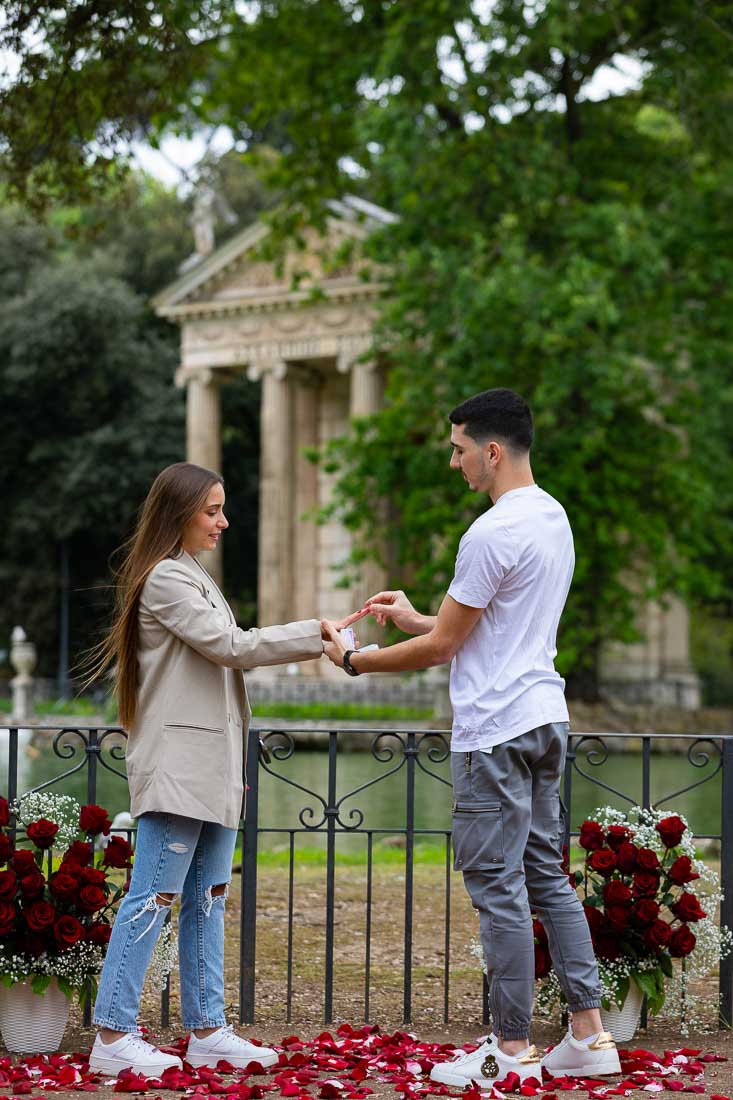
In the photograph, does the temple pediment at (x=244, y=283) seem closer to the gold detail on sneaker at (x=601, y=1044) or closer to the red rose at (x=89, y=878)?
the red rose at (x=89, y=878)

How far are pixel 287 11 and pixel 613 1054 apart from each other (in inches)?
615

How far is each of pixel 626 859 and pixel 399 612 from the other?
1.48 meters

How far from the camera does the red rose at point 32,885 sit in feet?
17.3

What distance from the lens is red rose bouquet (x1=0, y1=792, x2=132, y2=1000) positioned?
5.19 meters

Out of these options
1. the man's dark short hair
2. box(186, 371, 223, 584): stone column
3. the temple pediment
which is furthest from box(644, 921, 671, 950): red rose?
box(186, 371, 223, 584): stone column

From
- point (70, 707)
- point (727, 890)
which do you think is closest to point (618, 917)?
point (727, 890)

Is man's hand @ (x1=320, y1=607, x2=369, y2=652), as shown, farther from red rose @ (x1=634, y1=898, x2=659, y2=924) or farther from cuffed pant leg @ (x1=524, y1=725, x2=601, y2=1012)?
red rose @ (x1=634, y1=898, x2=659, y2=924)

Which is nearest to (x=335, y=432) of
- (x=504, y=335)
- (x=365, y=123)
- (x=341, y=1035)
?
(x=504, y=335)

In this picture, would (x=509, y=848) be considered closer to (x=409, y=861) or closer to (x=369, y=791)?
(x=409, y=861)

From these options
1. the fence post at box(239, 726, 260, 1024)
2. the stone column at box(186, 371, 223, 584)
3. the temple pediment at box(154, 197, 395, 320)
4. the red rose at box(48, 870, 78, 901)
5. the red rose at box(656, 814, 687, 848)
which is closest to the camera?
the red rose at box(48, 870, 78, 901)

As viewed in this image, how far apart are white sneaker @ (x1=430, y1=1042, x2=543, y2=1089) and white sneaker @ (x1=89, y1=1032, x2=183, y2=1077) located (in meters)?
0.92

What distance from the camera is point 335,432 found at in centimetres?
4222

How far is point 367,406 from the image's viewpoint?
38.0 metres

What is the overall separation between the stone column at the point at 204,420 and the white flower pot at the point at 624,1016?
35.3m
